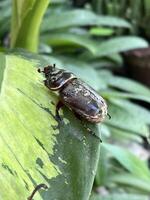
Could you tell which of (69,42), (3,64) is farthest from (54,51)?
(3,64)

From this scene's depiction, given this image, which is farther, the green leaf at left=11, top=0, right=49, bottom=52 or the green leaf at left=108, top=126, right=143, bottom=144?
the green leaf at left=108, top=126, right=143, bottom=144

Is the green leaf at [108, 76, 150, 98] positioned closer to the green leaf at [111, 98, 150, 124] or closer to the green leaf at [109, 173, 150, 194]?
the green leaf at [111, 98, 150, 124]

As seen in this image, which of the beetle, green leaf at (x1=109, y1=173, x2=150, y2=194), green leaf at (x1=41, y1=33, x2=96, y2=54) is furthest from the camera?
green leaf at (x1=41, y1=33, x2=96, y2=54)

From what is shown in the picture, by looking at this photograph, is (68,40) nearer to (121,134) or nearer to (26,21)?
(121,134)

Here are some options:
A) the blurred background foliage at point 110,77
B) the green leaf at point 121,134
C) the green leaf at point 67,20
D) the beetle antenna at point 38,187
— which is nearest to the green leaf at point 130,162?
the blurred background foliage at point 110,77

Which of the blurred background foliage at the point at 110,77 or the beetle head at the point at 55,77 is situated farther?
the blurred background foliage at the point at 110,77

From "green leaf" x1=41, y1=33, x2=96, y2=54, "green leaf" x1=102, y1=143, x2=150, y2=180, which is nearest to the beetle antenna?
"green leaf" x1=102, y1=143, x2=150, y2=180

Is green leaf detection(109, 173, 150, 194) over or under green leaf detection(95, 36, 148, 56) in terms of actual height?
under

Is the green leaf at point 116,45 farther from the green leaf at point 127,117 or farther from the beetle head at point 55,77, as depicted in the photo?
the beetle head at point 55,77
